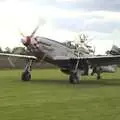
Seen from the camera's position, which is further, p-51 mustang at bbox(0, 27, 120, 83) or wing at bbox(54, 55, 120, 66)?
p-51 mustang at bbox(0, 27, 120, 83)

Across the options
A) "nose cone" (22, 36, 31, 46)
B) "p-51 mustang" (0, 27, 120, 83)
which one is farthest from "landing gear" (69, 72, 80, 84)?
"nose cone" (22, 36, 31, 46)

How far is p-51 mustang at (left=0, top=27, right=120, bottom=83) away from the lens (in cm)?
2470

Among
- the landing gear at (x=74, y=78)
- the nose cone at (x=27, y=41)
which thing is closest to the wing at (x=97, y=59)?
the landing gear at (x=74, y=78)

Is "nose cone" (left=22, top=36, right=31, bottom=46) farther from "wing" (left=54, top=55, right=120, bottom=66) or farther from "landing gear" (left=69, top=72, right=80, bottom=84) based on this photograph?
"landing gear" (left=69, top=72, right=80, bottom=84)

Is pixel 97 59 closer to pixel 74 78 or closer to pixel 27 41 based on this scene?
pixel 74 78

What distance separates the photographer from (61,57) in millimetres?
25484

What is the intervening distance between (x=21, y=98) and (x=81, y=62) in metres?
11.6

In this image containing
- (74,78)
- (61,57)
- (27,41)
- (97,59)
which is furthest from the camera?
(61,57)

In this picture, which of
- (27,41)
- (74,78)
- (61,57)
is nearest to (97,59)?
(74,78)

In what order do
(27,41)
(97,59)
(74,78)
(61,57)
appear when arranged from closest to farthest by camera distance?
(74,78) → (97,59) → (27,41) → (61,57)

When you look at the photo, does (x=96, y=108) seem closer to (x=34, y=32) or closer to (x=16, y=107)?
(x=16, y=107)

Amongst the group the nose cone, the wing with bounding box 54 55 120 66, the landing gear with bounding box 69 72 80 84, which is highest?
the nose cone

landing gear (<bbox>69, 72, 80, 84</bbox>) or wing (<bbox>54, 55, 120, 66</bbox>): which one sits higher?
wing (<bbox>54, 55, 120, 66</bbox>)

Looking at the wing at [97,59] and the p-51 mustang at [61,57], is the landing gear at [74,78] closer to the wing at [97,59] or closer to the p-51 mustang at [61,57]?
the p-51 mustang at [61,57]
